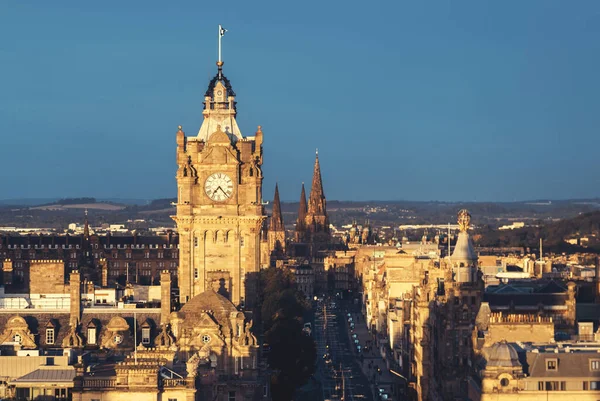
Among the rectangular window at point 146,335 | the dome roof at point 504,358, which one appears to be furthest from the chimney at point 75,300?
the dome roof at point 504,358

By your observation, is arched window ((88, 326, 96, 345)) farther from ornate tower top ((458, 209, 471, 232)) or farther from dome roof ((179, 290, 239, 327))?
ornate tower top ((458, 209, 471, 232))

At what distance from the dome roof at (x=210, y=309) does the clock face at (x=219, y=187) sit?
20.2 meters

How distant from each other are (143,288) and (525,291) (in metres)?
29.9

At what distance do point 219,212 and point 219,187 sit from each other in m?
1.80

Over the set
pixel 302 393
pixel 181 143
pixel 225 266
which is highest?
pixel 181 143

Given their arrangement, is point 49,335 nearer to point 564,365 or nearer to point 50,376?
point 50,376

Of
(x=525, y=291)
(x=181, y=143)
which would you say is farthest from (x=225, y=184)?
(x=525, y=291)

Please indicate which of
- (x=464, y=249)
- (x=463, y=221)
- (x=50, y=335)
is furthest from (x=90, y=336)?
(x=463, y=221)

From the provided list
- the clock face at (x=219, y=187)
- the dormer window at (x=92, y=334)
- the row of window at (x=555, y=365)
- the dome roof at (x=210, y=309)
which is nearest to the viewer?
the row of window at (x=555, y=365)

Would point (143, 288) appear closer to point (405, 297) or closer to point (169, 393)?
point (405, 297)

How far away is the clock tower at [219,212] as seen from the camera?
14350cm

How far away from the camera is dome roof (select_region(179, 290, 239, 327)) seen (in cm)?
12231

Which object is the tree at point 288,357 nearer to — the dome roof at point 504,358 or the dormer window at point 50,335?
the dormer window at point 50,335

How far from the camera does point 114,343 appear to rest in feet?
419
